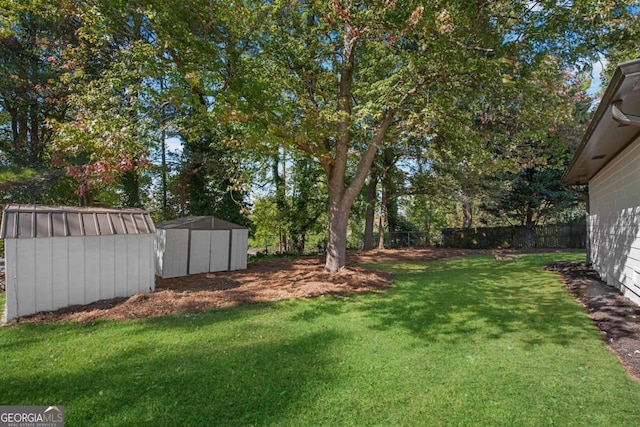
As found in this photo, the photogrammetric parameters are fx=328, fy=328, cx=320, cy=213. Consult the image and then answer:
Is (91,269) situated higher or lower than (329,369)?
higher

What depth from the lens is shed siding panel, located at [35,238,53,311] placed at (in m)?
5.11

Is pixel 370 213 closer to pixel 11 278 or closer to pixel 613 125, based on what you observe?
pixel 613 125

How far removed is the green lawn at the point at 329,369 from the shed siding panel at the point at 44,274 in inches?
26.7

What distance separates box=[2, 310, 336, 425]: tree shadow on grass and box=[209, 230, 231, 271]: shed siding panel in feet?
18.7

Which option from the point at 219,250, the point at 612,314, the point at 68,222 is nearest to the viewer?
the point at 612,314

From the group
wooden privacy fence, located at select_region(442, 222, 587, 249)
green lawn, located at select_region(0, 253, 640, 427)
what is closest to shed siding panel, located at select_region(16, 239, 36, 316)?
green lawn, located at select_region(0, 253, 640, 427)

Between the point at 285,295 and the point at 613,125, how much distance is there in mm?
5868

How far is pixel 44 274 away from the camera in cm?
518

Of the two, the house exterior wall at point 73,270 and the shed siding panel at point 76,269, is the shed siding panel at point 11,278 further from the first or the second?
the shed siding panel at point 76,269

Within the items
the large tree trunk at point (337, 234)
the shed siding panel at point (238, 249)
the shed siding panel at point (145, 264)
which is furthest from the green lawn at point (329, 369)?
the shed siding panel at point (238, 249)

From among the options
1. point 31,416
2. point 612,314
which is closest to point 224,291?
point 31,416

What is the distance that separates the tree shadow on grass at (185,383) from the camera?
2502 mm

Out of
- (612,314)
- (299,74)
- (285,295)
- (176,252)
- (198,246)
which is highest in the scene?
(299,74)

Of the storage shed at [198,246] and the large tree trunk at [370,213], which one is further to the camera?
the large tree trunk at [370,213]
